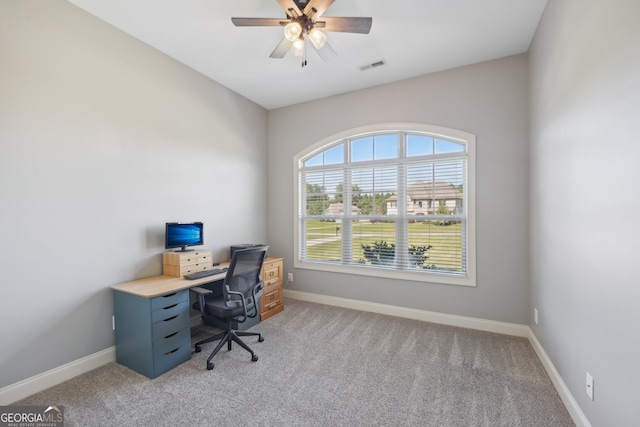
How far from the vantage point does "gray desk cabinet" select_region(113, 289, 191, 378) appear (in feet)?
7.27

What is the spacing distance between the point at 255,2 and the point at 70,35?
1635 millimetres

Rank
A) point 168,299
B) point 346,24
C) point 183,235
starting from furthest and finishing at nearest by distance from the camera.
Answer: point 183,235, point 168,299, point 346,24

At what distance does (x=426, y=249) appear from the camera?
11.3ft

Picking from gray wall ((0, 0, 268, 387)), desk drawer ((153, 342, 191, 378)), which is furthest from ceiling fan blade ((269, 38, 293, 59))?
desk drawer ((153, 342, 191, 378))

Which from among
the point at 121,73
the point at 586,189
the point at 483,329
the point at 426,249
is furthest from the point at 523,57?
the point at 121,73

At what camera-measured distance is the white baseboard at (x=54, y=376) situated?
6.21 feet

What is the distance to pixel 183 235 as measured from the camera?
2.97 metres

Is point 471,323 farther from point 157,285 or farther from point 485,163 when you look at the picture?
point 157,285

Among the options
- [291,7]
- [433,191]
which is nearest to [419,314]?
[433,191]

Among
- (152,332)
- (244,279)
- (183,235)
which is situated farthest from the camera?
(183,235)

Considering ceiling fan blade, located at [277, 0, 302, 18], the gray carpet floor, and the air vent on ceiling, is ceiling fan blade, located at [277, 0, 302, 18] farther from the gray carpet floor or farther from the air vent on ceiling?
the gray carpet floor

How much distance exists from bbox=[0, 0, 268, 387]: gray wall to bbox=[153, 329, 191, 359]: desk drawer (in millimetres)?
646

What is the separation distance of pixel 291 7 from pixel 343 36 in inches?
34.0

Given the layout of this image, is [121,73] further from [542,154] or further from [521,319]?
[521,319]
